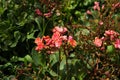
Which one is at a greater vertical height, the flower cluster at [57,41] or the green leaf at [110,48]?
the flower cluster at [57,41]

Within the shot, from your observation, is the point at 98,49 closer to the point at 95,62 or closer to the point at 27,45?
the point at 95,62

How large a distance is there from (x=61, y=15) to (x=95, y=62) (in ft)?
2.79

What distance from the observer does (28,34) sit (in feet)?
10.3

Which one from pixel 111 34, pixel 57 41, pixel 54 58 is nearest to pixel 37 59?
pixel 54 58

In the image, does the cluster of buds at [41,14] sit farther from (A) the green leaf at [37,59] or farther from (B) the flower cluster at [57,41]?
(B) the flower cluster at [57,41]

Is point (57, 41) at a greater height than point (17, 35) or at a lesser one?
greater

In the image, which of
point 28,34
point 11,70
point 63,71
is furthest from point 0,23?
point 63,71

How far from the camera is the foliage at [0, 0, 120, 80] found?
8.32ft

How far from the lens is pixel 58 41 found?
7.51 ft

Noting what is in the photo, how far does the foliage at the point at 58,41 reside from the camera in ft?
8.32

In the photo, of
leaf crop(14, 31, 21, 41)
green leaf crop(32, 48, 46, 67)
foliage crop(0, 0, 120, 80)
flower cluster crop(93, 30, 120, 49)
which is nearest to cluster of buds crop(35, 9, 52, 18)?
foliage crop(0, 0, 120, 80)

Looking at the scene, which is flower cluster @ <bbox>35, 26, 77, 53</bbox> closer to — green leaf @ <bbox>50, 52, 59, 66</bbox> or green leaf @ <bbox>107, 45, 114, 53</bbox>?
green leaf @ <bbox>50, 52, 59, 66</bbox>

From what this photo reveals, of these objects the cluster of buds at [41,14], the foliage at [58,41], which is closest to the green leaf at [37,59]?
the foliage at [58,41]

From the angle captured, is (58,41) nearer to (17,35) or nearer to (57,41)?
(57,41)
